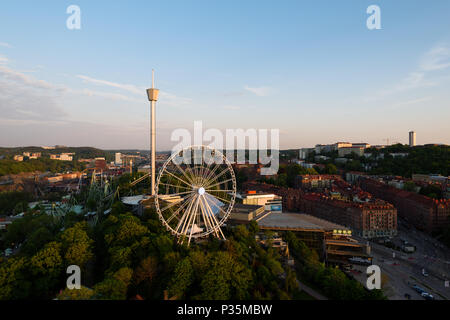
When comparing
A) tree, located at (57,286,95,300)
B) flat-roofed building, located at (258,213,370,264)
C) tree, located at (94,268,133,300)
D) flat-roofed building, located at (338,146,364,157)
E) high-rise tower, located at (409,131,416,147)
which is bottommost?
flat-roofed building, located at (258,213,370,264)

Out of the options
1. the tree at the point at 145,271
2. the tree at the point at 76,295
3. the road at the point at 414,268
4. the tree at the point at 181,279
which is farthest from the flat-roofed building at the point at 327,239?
the tree at the point at 76,295

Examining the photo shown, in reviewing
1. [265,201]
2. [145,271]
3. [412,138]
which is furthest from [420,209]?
[412,138]

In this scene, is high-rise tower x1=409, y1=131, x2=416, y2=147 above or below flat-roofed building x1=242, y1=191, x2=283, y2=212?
above

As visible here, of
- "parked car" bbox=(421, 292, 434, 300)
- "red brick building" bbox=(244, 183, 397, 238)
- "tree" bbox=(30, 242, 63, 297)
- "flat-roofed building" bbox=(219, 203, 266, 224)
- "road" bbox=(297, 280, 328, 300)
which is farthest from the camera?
"red brick building" bbox=(244, 183, 397, 238)

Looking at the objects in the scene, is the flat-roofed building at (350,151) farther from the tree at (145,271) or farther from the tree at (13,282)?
the tree at (13,282)

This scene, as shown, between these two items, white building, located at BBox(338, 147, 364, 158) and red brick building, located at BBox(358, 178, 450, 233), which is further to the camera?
white building, located at BBox(338, 147, 364, 158)

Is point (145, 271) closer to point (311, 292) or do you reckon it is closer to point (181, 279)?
point (181, 279)

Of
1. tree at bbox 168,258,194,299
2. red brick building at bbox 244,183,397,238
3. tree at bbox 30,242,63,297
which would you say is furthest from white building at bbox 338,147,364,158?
tree at bbox 30,242,63,297

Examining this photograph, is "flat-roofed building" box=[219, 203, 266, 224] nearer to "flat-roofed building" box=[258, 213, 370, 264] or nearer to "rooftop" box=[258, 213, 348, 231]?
"rooftop" box=[258, 213, 348, 231]
